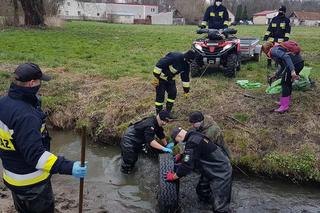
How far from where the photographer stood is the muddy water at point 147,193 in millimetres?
5789

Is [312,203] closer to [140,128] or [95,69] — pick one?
[140,128]

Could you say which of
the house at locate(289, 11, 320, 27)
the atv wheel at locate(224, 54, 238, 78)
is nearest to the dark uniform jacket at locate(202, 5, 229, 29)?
the atv wheel at locate(224, 54, 238, 78)

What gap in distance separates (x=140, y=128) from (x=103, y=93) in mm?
3353

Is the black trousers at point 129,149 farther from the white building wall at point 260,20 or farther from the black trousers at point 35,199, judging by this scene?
the white building wall at point 260,20

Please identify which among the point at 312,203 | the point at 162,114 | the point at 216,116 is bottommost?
the point at 312,203

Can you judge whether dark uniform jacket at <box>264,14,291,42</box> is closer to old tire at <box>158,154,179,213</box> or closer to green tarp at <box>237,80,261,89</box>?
green tarp at <box>237,80,261,89</box>

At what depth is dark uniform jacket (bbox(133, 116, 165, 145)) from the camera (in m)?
6.68

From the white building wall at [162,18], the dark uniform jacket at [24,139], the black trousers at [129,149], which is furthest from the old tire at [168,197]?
the white building wall at [162,18]

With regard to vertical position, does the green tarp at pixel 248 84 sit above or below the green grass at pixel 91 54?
below

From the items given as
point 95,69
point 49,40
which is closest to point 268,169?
point 95,69

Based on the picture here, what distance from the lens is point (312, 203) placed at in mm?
6078

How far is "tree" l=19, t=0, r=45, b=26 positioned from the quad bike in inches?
726

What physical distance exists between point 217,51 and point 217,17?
1735 millimetres

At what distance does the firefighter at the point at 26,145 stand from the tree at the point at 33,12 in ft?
78.7
